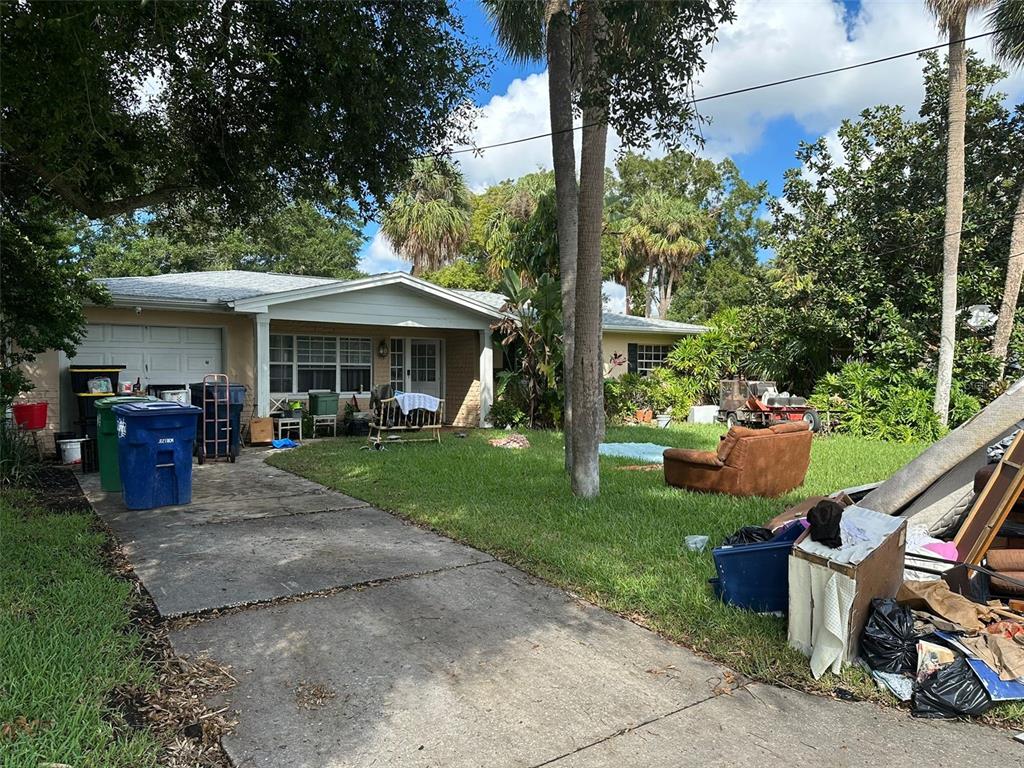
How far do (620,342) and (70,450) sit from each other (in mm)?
13948

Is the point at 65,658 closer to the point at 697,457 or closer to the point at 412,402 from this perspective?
the point at 697,457

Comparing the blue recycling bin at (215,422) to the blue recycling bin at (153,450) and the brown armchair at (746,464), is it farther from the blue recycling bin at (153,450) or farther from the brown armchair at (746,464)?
the brown armchair at (746,464)

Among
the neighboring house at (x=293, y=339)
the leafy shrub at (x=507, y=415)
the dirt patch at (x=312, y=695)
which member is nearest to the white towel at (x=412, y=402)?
the neighboring house at (x=293, y=339)

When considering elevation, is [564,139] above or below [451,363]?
above

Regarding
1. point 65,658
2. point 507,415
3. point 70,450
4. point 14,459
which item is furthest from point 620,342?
point 65,658

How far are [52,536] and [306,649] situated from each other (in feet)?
11.4

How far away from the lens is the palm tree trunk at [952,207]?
13.1m

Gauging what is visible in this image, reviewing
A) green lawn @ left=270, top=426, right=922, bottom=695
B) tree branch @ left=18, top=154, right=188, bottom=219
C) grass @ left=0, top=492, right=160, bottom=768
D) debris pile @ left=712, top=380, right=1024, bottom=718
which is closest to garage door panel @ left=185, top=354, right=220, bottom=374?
green lawn @ left=270, top=426, right=922, bottom=695

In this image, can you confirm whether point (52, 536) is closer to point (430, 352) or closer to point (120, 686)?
point (120, 686)

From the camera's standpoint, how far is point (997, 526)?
446cm

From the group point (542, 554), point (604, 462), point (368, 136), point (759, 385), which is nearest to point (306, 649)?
point (542, 554)

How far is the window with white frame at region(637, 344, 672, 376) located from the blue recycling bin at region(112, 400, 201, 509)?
14.9 m

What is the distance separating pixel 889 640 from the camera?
343cm

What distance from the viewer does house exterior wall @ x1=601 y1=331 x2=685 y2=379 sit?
18.8m
